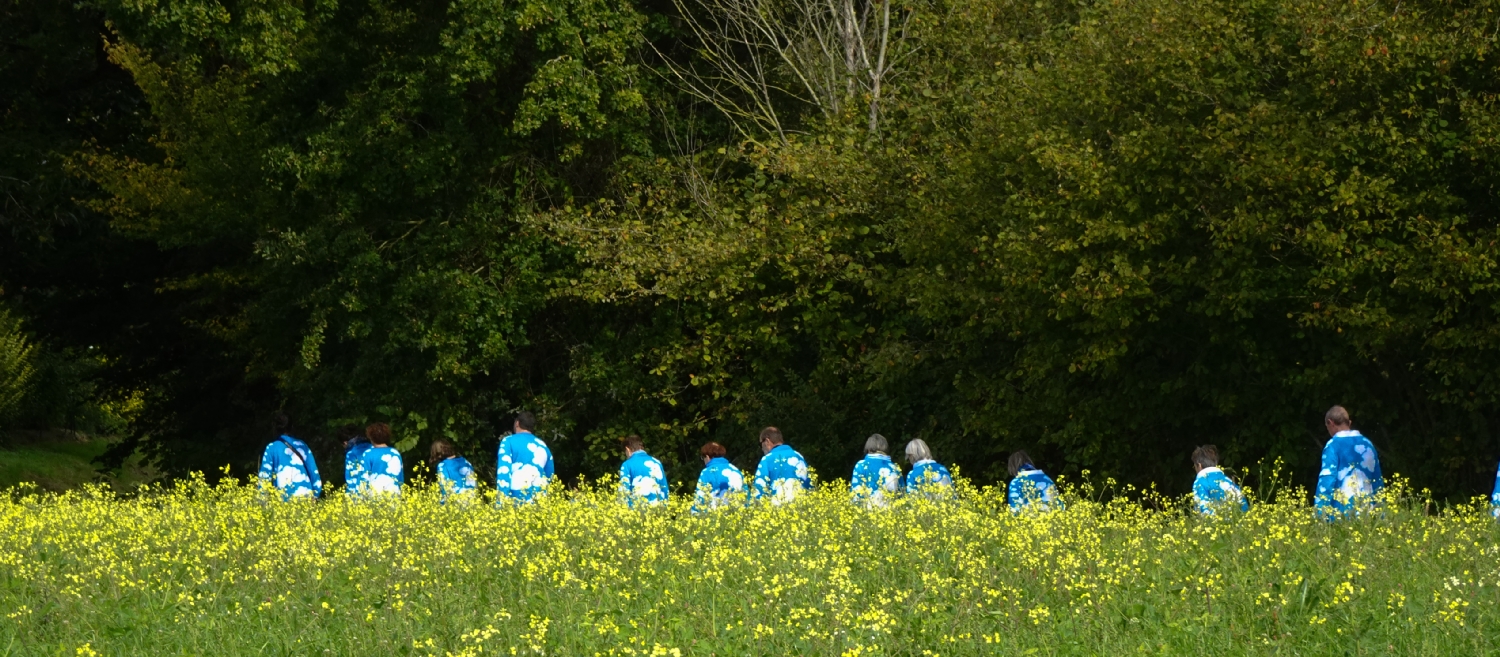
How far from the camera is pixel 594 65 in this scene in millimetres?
21203

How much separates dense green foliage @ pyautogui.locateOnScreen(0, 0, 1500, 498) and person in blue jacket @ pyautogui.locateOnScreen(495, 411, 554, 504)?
4.62 m

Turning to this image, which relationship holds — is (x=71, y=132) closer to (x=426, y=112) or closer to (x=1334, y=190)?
(x=426, y=112)

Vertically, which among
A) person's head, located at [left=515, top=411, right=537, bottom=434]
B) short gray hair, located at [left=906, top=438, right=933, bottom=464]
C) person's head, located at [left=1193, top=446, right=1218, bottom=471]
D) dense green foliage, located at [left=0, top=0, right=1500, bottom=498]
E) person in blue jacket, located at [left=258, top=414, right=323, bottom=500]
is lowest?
person's head, located at [left=1193, top=446, right=1218, bottom=471]

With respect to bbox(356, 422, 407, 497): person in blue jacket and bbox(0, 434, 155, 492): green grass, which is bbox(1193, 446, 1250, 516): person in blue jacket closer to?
bbox(356, 422, 407, 497): person in blue jacket

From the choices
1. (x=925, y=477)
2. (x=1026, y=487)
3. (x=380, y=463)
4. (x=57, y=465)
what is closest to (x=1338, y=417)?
(x=1026, y=487)

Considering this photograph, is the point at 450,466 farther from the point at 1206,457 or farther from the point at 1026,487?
the point at 1206,457

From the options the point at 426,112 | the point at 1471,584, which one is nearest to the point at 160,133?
the point at 426,112

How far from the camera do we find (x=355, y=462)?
14.7 m

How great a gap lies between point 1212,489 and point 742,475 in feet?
14.0

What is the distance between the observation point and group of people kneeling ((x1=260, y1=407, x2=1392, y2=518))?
1152cm

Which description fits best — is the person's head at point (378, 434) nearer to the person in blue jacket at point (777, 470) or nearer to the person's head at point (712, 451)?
the person's head at point (712, 451)

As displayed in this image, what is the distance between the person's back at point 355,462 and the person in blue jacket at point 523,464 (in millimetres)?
1236

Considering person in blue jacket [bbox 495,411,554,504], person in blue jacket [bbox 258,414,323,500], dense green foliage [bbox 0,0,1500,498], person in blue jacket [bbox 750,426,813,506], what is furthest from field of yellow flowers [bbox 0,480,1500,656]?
dense green foliage [bbox 0,0,1500,498]

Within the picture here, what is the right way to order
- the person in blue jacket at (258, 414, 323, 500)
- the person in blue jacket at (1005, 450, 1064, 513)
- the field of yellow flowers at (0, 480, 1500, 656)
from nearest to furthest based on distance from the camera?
the field of yellow flowers at (0, 480, 1500, 656), the person in blue jacket at (1005, 450, 1064, 513), the person in blue jacket at (258, 414, 323, 500)
